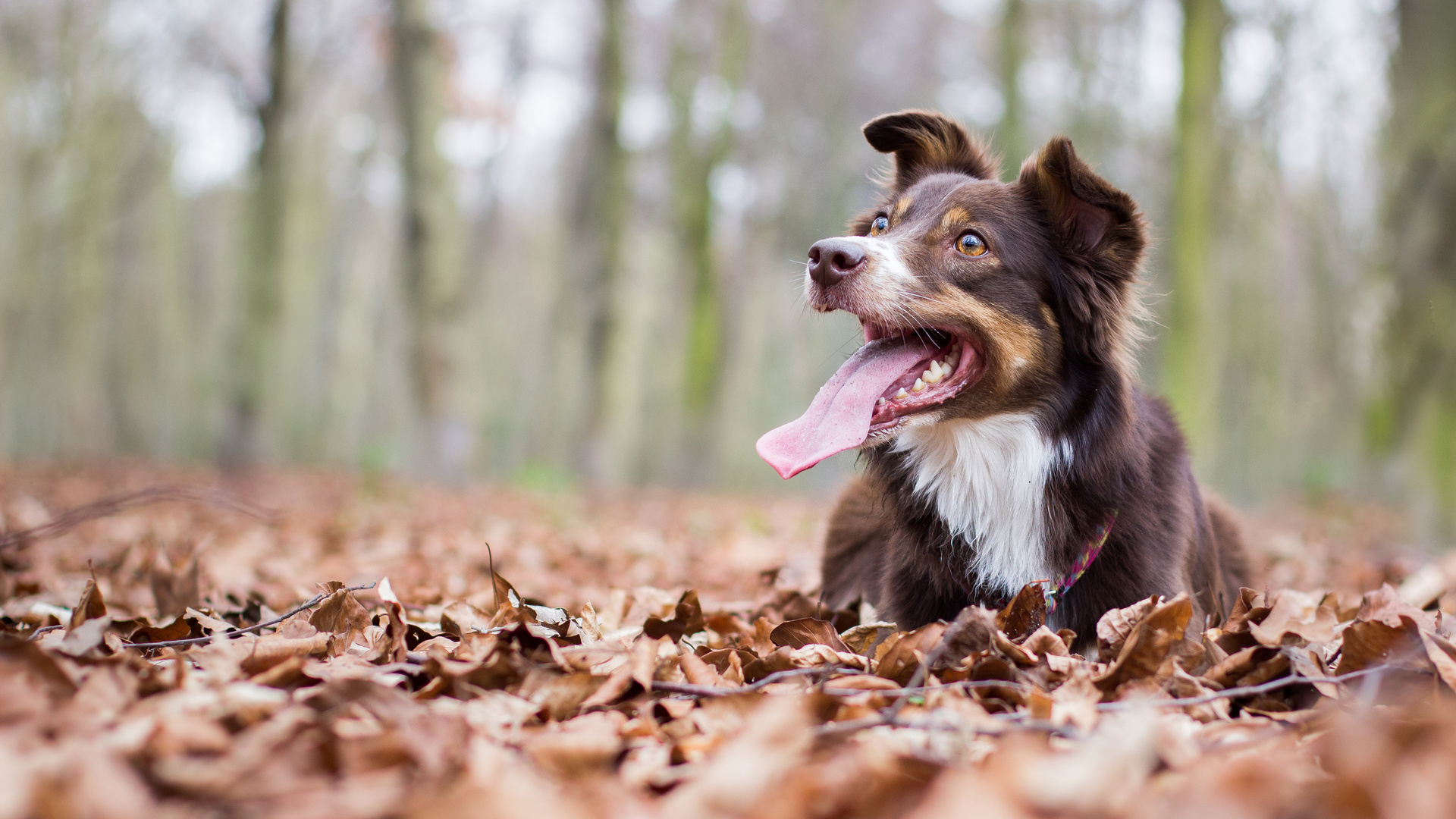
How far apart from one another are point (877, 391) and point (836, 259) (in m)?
0.48

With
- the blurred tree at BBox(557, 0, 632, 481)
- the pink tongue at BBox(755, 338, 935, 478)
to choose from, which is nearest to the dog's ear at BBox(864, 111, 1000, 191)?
the pink tongue at BBox(755, 338, 935, 478)

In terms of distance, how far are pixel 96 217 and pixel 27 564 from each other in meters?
18.6

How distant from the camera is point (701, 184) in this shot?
15.9 meters

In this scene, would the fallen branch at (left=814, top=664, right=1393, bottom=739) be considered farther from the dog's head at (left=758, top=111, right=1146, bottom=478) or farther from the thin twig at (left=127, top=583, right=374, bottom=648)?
the thin twig at (left=127, top=583, right=374, bottom=648)

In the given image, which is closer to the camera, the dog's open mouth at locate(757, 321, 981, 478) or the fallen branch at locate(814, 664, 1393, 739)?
the fallen branch at locate(814, 664, 1393, 739)

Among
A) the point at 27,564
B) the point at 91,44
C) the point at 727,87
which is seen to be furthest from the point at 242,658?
the point at 91,44

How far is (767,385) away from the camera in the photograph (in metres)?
31.8

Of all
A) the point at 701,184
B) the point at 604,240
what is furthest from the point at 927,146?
the point at 701,184

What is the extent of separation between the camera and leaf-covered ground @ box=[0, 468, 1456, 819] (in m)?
1.40

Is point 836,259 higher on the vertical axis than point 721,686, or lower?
higher

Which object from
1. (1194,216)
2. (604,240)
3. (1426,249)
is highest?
(1194,216)

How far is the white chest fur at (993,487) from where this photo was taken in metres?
3.19

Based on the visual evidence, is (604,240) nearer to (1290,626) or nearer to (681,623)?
(681,623)

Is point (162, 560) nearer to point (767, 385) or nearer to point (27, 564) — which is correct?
point (27, 564)
